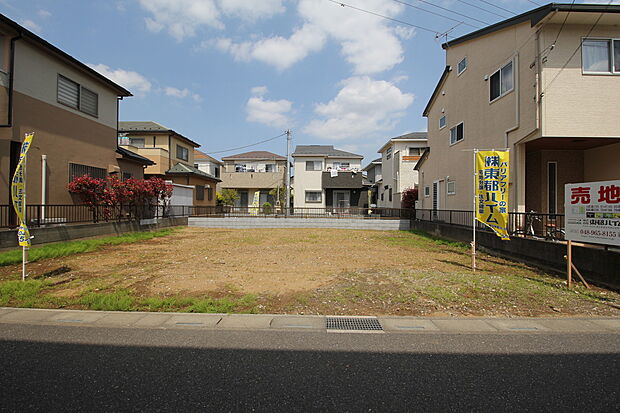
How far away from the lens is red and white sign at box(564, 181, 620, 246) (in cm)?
561

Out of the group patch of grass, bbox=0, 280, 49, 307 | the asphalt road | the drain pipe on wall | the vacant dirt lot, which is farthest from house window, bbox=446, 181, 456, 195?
the drain pipe on wall

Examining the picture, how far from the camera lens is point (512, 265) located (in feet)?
27.1

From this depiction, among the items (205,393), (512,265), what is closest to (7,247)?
(205,393)

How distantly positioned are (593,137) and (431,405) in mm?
10129

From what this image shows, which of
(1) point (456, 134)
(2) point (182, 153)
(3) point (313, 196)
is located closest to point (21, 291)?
(1) point (456, 134)

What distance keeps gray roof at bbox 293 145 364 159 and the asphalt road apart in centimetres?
2614

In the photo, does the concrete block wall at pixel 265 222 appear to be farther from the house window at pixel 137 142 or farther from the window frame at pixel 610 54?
the window frame at pixel 610 54

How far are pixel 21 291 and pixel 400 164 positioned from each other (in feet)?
77.3

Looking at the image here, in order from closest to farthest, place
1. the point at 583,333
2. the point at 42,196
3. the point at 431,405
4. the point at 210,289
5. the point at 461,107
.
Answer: the point at 431,405
the point at 583,333
the point at 210,289
the point at 42,196
the point at 461,107

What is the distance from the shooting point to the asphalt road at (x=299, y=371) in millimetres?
2541

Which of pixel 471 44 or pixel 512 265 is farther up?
pixel 471 44

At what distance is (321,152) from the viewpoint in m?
31.3

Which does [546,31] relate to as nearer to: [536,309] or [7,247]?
[536,309]

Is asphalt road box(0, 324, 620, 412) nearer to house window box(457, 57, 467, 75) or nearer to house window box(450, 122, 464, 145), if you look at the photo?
house window box(450, 122, 464, 145)
